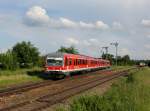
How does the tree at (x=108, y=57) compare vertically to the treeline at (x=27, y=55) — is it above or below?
above

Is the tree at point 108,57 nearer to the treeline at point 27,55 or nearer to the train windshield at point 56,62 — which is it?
the treeline at point 27,55

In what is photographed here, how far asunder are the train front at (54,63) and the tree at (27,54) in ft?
98.7

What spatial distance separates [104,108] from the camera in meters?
11.3

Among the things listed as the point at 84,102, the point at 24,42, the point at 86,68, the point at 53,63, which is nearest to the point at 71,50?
the point at 24,42

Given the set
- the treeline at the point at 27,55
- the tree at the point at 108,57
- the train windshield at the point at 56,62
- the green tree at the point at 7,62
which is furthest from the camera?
the tree at the point at 108,57

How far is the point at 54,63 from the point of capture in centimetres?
Answer: 3691

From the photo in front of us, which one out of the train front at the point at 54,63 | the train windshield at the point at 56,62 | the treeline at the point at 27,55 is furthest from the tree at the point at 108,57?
the train windshield at the point at 56,62

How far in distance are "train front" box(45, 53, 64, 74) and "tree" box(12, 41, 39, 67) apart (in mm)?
30083

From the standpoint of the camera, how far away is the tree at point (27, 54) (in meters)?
68.2

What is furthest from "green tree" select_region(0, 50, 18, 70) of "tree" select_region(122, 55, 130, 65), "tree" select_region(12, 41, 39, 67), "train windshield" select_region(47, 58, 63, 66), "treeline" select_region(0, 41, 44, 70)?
"tree" select_region(122, 55, 130, 65)

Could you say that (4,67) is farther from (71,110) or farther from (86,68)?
(71,110)

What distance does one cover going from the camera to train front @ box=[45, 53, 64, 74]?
119 feet

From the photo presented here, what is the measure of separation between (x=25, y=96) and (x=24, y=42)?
51.4 meters

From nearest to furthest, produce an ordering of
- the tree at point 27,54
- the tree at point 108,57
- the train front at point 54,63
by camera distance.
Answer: the train front at point 54,63 < the tree at point 27,54 < the tree at point 108,57
